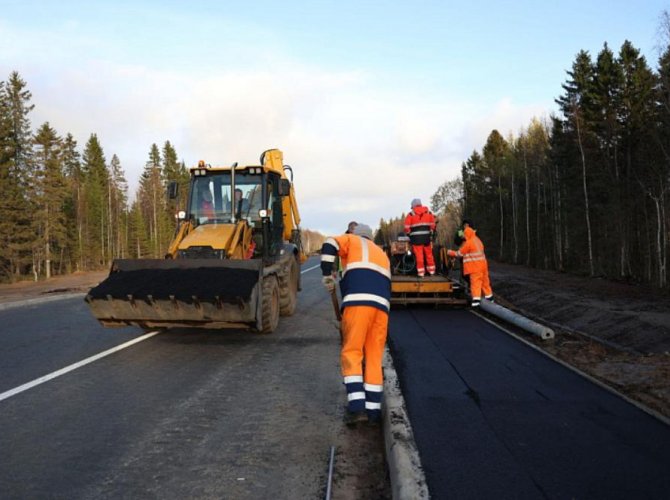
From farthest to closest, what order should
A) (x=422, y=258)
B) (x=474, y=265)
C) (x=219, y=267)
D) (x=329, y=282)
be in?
1. (x=422, y=258)
2. (x=474, y=265)
3. (x=219, y=267)
4. (x=329, y=282)

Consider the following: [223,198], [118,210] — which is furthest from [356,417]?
[118,210]

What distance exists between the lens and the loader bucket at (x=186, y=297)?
A: 24.7 ft

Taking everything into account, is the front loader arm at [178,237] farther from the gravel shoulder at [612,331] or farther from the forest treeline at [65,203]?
the forest treeline at [65,203]

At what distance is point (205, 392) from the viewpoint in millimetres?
5820

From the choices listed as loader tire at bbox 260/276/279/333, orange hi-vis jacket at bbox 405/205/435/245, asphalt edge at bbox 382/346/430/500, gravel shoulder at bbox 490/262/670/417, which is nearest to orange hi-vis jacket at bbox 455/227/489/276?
orange hi-vis jacket at bbox 405/205/435/245

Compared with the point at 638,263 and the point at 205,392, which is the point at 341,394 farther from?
the point at 638,263

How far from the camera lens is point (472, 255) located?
11656 mm

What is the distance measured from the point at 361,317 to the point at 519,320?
5771 mm

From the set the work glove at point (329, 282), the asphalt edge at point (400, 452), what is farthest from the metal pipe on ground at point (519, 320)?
the work glove at point (329, 282)

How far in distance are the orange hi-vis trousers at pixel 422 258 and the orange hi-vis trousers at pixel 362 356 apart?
26.5ft

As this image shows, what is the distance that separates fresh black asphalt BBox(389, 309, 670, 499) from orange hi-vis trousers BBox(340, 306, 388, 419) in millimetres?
483

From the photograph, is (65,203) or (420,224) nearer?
(420,224)

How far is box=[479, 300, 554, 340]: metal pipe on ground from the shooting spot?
8555 millimetres

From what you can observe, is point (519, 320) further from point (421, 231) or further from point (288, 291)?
point (288, 291)
